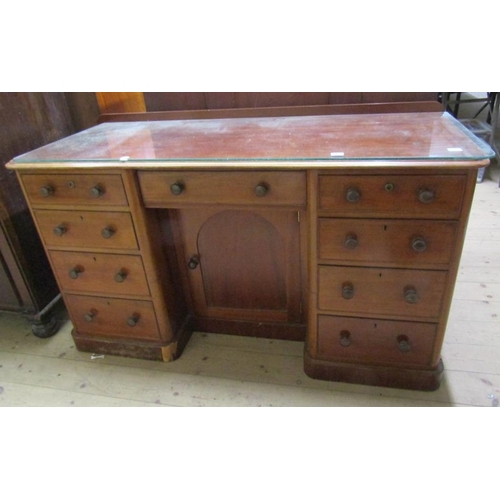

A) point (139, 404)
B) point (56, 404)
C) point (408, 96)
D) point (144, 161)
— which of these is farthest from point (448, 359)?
point (56, 404)

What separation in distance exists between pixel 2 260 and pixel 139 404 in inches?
32.1

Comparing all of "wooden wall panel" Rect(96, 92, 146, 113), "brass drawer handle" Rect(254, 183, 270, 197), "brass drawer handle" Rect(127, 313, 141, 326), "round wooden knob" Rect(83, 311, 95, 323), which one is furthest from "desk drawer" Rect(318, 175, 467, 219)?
"wooden wall panel" Rect(96, 92, 146, 113)

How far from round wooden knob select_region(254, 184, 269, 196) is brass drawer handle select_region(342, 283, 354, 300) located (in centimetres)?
39

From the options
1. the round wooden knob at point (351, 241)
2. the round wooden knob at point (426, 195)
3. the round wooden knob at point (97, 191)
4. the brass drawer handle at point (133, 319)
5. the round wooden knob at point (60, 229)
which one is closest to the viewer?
the round wooden knob at point (426, 195)

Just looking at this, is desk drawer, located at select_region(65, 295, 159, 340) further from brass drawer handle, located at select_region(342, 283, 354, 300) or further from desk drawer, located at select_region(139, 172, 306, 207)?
brass drawer handle, located at select_region(342, 283, 354, 300)

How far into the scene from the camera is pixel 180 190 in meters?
1.20

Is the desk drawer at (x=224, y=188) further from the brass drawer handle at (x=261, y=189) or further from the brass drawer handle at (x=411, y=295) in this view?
the brass drawer handle at (x=411, y=295)

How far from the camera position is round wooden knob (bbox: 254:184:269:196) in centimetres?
114

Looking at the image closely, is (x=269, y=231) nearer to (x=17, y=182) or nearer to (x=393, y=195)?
(x=393, y=195)

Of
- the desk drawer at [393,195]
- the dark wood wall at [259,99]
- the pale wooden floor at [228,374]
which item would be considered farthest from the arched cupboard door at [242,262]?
the dark wood wall at [259,99]

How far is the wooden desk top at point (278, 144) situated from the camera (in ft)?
3.42

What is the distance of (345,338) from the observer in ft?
4.27

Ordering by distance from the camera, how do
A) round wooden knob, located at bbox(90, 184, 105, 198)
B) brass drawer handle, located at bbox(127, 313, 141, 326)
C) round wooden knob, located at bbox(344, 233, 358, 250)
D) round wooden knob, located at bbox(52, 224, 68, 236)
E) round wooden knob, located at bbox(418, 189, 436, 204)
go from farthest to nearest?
1. brass drawer handle, located at bbox(127, 313, 141, 326)
2. round wooden knob, located at bbox(52, 224, 68, 236)
3. round wooden knob, located at bbox(90, 184, 105, 198)
4. round wooden knob, located at bbox(344, 233, 358, 250)
5. round wooden knob, located at bbox(418, 189, 436, 204)

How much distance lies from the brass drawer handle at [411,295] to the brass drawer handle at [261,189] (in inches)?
20.5
